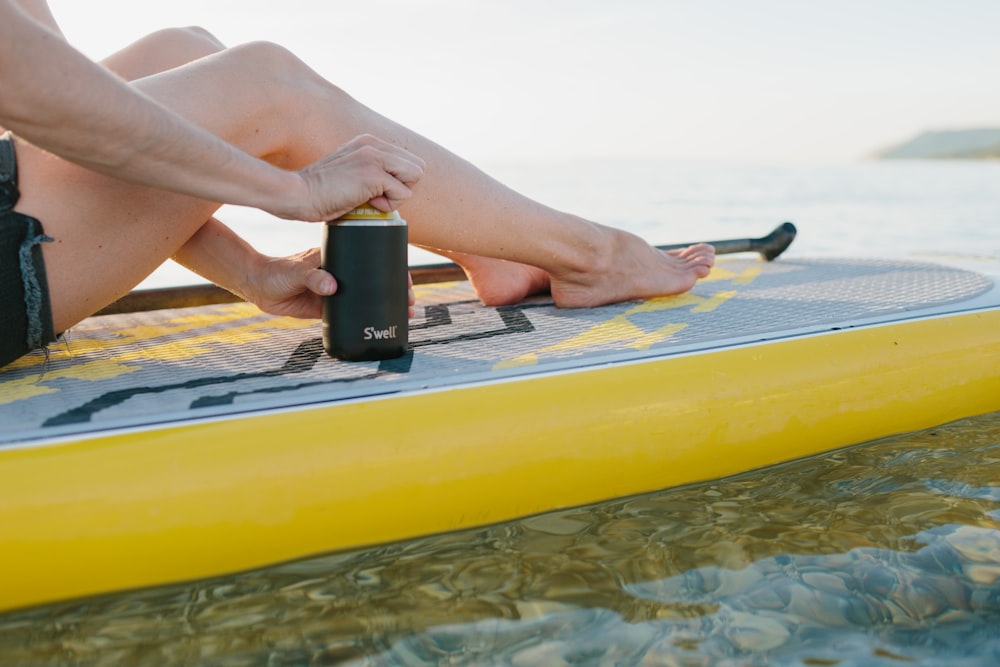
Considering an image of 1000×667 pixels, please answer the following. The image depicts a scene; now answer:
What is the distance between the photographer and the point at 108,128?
1069 mm

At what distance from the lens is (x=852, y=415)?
1.57 metres

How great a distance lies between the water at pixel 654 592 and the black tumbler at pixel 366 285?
12.5 inches

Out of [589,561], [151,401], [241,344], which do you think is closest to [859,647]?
[589,561]

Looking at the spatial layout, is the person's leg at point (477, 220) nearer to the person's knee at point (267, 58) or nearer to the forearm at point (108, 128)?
the person's knee at point (267, 58)

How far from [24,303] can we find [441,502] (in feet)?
2.15

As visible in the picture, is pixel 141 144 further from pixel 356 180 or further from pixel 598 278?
pixel 598 278

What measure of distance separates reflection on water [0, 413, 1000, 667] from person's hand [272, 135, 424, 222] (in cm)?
49

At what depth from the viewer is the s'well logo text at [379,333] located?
1.36 m

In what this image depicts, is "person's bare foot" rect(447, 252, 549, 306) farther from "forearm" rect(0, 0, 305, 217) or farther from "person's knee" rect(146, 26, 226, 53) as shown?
"forearm" rect(0, 0, 305, 217)

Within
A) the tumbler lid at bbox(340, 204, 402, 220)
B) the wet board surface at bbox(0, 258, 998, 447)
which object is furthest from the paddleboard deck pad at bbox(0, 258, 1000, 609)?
the tumbler lid at bbox(340, 204, 402, 220)

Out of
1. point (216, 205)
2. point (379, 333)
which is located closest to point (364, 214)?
point (379, 333)

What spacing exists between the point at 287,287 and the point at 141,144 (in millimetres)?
440

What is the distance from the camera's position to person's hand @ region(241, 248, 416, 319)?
1.49 m

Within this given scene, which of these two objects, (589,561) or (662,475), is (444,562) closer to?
(589,561)
